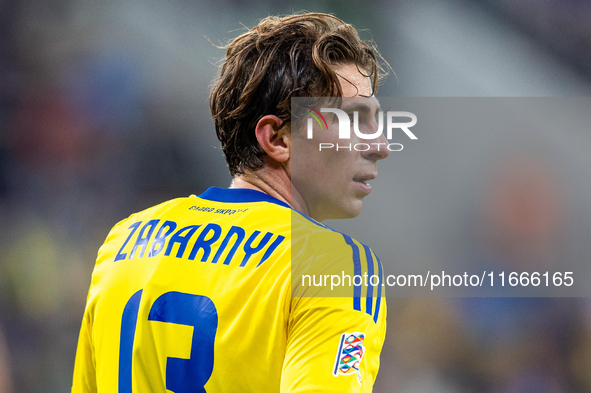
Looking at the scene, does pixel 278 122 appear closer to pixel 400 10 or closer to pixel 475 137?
pixel 475 137

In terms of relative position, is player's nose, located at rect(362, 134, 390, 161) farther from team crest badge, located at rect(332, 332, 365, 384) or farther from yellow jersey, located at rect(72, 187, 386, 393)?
team crest badge, located at rect(332, 332, 365, 384)

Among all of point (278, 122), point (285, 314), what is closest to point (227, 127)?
point (278, 122)

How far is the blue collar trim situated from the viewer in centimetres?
108

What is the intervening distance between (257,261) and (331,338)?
19cm

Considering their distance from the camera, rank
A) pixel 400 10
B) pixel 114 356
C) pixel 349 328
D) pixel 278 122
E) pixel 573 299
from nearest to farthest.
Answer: pixel 349 328 < pixel 114 356 < pixel 278 122 < pixel 573 299 < pixel 400 10

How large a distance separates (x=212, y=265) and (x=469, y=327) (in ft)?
10.1

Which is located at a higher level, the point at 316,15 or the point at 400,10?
the point at 400,10

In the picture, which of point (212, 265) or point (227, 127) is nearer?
point (212, 265)

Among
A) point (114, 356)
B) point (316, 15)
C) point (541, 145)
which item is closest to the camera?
point (114, 356)

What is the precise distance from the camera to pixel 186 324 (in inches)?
36.7

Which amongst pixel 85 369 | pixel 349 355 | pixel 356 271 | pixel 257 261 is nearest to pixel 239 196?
pixel 257 261

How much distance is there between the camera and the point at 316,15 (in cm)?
129

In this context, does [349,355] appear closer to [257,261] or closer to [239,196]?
[257,261]

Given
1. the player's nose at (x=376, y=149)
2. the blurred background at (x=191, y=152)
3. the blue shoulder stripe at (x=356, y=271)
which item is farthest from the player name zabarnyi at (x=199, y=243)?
the blurred background at (x=191, y=152)
